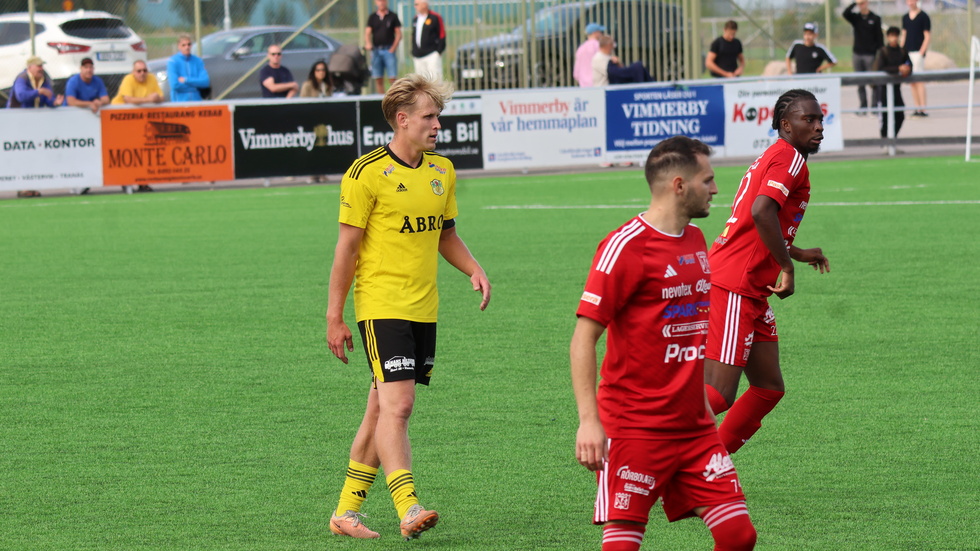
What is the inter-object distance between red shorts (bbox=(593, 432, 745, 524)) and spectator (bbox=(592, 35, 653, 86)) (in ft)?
67.2

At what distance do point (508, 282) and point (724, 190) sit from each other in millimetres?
8248

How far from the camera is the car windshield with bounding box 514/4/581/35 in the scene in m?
28.8

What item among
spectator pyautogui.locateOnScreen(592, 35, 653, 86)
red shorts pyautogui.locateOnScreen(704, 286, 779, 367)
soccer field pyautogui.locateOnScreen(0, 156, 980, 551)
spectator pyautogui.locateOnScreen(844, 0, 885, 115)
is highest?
spectator pyautogui.locateOnScreen(844, 0, 885, 115)

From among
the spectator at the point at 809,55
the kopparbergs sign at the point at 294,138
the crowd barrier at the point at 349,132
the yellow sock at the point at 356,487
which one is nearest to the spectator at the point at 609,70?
the crowd barrier at the point at 349,132

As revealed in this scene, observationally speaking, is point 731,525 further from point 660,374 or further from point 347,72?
point 347,72

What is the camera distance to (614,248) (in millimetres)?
4055

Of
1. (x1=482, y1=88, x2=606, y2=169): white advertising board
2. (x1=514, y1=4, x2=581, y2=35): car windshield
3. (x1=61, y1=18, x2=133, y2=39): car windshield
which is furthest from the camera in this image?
(x1=514, y1=4, x2=581, y2=35): car windshield

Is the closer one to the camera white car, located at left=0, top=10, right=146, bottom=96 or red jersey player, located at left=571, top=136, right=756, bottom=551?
red jersey player, located at left=571, top=136, right=756, bottom=551

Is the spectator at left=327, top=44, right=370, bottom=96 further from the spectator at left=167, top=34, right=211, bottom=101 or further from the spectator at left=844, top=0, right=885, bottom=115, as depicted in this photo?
the spectator at left=844, top=0, right=885, bottom=115

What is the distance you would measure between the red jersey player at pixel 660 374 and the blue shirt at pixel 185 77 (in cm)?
1928

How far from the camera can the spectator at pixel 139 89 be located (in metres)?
21.3

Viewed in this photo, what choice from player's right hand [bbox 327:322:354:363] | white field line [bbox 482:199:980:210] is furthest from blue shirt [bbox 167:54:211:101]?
player's right hand [bbox 327:322:354:363]

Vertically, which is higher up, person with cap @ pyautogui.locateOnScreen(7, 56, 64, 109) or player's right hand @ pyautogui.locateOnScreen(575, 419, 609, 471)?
person with cap @ pyautogui.locateOnScreen(7, 56, 64, 109)

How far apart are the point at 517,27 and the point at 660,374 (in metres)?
25.0
